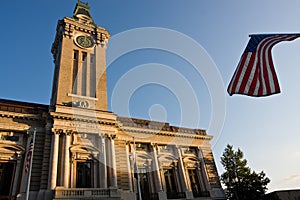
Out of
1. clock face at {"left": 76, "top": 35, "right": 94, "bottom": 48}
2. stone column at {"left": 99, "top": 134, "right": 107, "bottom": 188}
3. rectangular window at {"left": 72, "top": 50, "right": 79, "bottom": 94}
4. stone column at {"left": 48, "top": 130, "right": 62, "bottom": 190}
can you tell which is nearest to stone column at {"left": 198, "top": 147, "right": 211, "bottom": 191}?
stone column at {"left": 99, "top": 134, "right": 107, "bottom": 188}

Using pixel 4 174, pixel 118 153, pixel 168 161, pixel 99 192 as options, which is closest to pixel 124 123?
pixel 118 153

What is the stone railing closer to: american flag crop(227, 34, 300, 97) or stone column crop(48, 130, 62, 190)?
stone column crop(48, 130, 62, 190)

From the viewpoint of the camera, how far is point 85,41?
1359 inches

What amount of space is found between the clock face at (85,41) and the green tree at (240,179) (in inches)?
1124

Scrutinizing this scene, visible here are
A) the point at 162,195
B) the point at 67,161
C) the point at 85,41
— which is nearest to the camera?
the point at 67,161

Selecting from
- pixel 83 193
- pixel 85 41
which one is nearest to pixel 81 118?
pixel 83 193

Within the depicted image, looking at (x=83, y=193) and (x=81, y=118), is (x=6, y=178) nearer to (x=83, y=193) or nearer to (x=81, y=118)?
(x=83, y=193)

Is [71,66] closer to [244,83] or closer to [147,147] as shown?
[147,147]

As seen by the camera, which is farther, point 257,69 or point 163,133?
point 163,133

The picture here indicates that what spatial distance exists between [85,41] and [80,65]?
16.1 feet

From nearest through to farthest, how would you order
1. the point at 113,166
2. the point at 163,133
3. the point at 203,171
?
the point at 113,166
the point at 203,171
the point at 163,133

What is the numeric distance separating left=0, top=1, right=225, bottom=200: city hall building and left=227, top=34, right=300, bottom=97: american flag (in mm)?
15810

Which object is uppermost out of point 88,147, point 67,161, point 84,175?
point 88,147

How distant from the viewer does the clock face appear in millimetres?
33938
